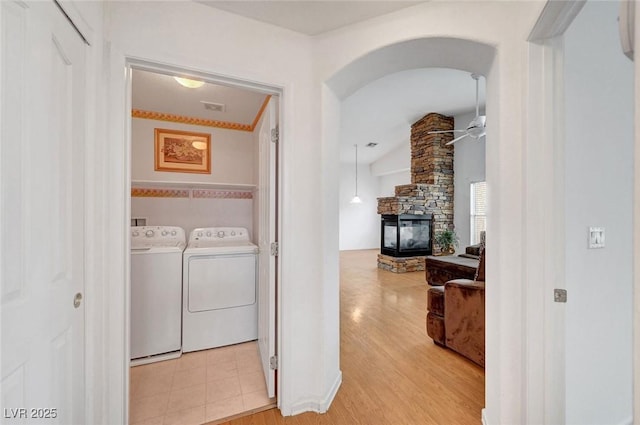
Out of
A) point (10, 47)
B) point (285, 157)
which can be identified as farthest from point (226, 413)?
point (10, 47)

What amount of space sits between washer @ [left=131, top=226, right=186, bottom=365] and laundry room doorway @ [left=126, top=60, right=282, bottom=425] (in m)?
0.03

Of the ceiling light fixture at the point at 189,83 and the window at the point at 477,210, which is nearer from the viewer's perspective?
the ceiling light fixture at the point at 189,83

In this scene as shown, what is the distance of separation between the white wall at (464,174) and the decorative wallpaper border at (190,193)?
500cm

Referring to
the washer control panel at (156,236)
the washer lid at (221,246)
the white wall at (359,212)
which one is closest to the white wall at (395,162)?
the white wall at (359,212)

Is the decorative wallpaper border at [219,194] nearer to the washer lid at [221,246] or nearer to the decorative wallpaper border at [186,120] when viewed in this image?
the washer lid at [221,246]

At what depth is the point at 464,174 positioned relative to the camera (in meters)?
6.04

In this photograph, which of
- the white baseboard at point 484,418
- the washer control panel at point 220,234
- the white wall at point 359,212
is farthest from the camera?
the white wall at point 359,212

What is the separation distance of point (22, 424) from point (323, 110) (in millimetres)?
1818

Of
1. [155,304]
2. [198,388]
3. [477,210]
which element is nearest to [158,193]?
[155,304]

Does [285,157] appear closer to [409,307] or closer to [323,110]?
[323,110]

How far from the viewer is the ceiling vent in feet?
9.04

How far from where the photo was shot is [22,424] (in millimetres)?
790

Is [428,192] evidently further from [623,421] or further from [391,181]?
[623,421]

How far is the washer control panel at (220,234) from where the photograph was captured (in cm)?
295
